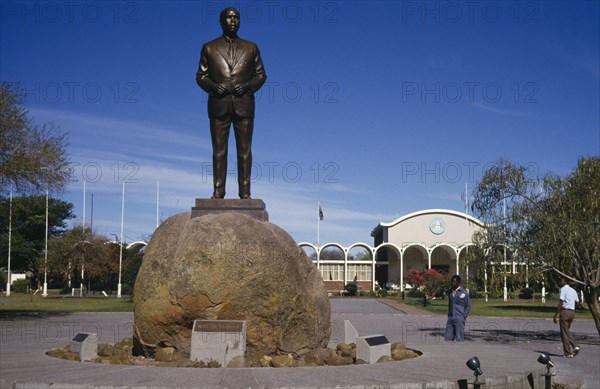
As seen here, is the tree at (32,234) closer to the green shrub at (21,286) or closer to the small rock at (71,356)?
the green shrub at (21,286)

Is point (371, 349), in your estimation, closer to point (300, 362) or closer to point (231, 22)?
point (300, 362)

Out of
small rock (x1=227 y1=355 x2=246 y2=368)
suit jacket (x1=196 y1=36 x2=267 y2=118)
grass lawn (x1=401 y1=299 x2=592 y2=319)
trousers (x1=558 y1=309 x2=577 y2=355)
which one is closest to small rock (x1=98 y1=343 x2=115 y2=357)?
small rock (x1=227 y1=355 x2=246 y2=368)

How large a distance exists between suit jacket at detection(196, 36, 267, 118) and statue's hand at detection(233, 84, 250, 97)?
0.05 meters

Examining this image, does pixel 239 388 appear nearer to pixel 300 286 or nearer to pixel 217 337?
pixel 217 337

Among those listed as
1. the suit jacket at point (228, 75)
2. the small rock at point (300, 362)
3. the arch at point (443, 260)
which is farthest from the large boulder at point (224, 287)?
the arch at point (443, 260)

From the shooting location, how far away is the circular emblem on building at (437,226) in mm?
65812

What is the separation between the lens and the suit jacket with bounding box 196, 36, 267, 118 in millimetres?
10781

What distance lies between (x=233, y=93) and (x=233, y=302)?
3.36 metres

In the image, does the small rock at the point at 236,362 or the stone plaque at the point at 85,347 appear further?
the stone plaque at the point at 85,347

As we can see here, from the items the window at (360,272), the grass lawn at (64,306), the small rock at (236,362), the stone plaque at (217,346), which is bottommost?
the grass lawn at (64,306)

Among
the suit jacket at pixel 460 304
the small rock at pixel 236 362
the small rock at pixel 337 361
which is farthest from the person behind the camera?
the suit jacket at pixel 460 304

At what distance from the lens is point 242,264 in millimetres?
9305

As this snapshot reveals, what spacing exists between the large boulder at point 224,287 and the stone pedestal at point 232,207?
51 centimetres

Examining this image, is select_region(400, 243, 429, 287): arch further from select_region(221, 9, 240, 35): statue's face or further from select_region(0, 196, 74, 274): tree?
select_region(221, 9, 240, 35): statue's face
